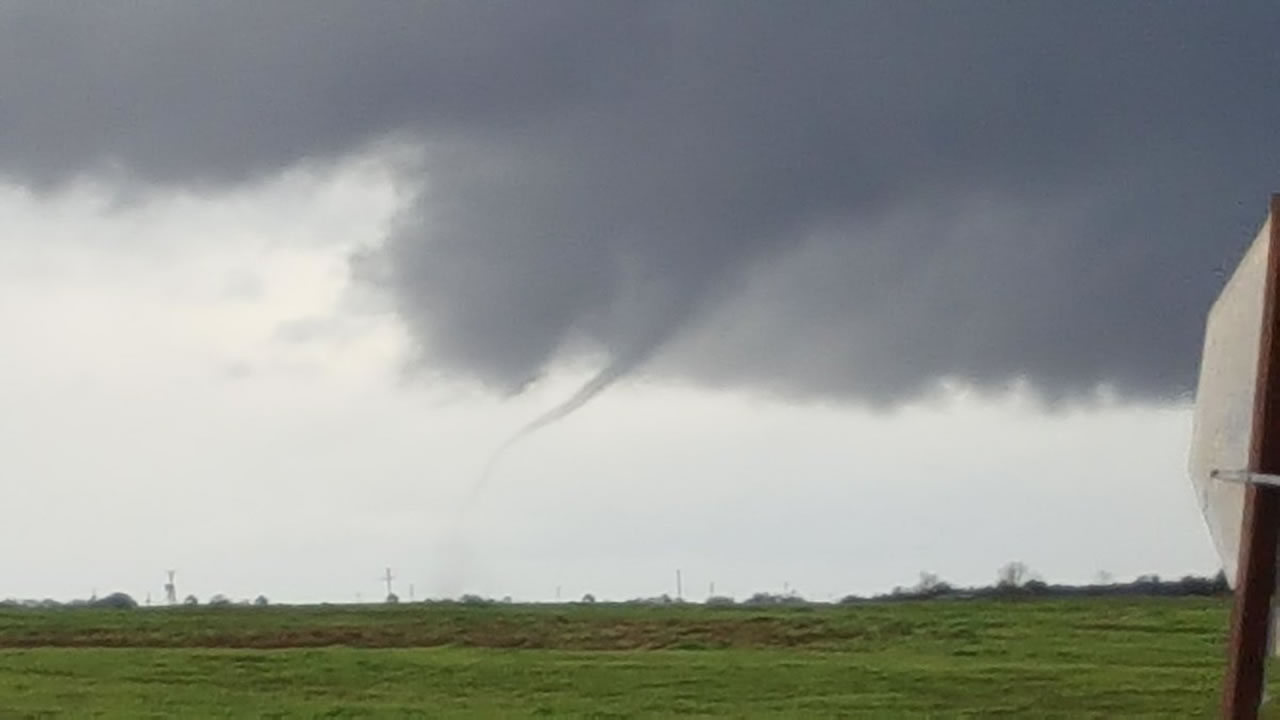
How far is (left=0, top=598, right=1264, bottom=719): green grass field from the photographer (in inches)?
1603

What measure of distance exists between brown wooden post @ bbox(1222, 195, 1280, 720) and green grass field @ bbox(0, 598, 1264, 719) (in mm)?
33396

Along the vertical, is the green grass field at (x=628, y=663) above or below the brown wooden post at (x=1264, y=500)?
below

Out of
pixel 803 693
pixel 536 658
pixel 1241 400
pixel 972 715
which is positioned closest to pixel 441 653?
pixel 536 658

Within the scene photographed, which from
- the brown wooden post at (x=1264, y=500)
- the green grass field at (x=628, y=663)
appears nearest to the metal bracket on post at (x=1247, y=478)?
the brown wooden post at (x=1264, y=500)

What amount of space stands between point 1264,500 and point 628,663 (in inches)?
1722

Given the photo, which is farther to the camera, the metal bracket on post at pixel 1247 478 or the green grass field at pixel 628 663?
the green grass field at pixel 628 663

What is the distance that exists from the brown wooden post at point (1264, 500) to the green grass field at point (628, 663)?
110 ft

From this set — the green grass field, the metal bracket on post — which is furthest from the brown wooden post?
the green grass field

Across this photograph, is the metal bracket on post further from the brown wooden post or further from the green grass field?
the green grass field

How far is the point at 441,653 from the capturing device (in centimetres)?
5219

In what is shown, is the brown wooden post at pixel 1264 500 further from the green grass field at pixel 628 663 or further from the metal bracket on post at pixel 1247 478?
the green grass field at pixel 628 663

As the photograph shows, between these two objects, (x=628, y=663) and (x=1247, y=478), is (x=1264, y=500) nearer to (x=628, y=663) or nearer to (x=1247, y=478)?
(x=1247, y=478)

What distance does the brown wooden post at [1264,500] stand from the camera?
5680 mm

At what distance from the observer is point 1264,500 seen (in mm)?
5762
